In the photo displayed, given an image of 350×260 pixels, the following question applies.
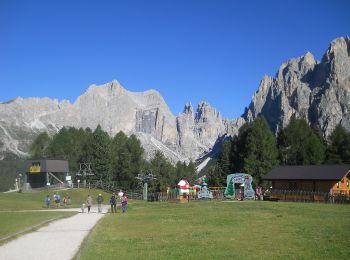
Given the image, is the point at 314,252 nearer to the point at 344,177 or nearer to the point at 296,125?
the point at 344,177

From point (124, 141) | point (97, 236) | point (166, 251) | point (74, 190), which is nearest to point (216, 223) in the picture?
point (97, 236)

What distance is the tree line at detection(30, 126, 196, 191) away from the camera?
100 metres

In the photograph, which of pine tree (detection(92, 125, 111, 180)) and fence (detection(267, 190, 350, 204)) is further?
pine tree (detection(92, 125, 111, 180))

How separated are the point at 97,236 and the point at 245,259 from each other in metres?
9.32

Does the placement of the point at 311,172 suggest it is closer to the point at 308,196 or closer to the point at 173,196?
the point at 308,196

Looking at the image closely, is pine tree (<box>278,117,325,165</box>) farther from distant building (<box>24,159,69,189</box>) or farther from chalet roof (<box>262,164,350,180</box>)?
distant building (<box>24,159,69,189</box>)

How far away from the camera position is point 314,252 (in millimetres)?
16078

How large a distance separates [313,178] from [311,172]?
2.15 metres

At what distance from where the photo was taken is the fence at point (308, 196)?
51466 mm

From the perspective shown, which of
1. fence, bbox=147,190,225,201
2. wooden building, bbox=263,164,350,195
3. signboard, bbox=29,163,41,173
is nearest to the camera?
wooden building, bbox=263,164,350,195

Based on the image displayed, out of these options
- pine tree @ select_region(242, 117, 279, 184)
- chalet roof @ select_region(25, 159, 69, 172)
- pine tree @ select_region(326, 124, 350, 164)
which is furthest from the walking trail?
pine tree @ select_region(326, 124, 350, 164)

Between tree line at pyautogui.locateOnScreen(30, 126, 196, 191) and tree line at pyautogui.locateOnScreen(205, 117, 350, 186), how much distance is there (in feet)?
55.3

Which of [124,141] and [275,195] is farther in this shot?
[124,141]

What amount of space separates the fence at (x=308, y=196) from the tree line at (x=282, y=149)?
23823mm
